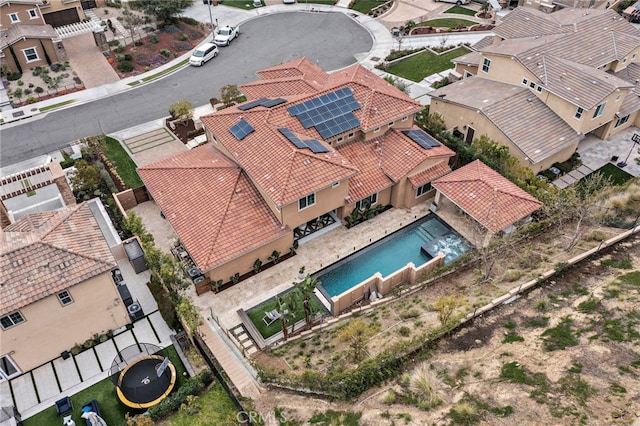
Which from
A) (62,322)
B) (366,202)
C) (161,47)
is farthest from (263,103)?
(161,47)

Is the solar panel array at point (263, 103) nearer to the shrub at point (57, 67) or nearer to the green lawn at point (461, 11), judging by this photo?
the shrub at point (57, 67)

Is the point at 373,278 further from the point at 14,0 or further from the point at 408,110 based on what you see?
the point at 14,0

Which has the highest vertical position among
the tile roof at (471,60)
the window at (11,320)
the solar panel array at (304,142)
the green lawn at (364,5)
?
the solar panel array at (304,142)

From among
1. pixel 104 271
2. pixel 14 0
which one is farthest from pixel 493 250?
pixel 14 0

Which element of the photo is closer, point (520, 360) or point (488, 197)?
point (520, 360)

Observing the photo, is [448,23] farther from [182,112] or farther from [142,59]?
[142,59]

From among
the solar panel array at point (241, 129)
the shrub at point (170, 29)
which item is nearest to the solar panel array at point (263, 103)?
the solar panel array at point (241, 129)
